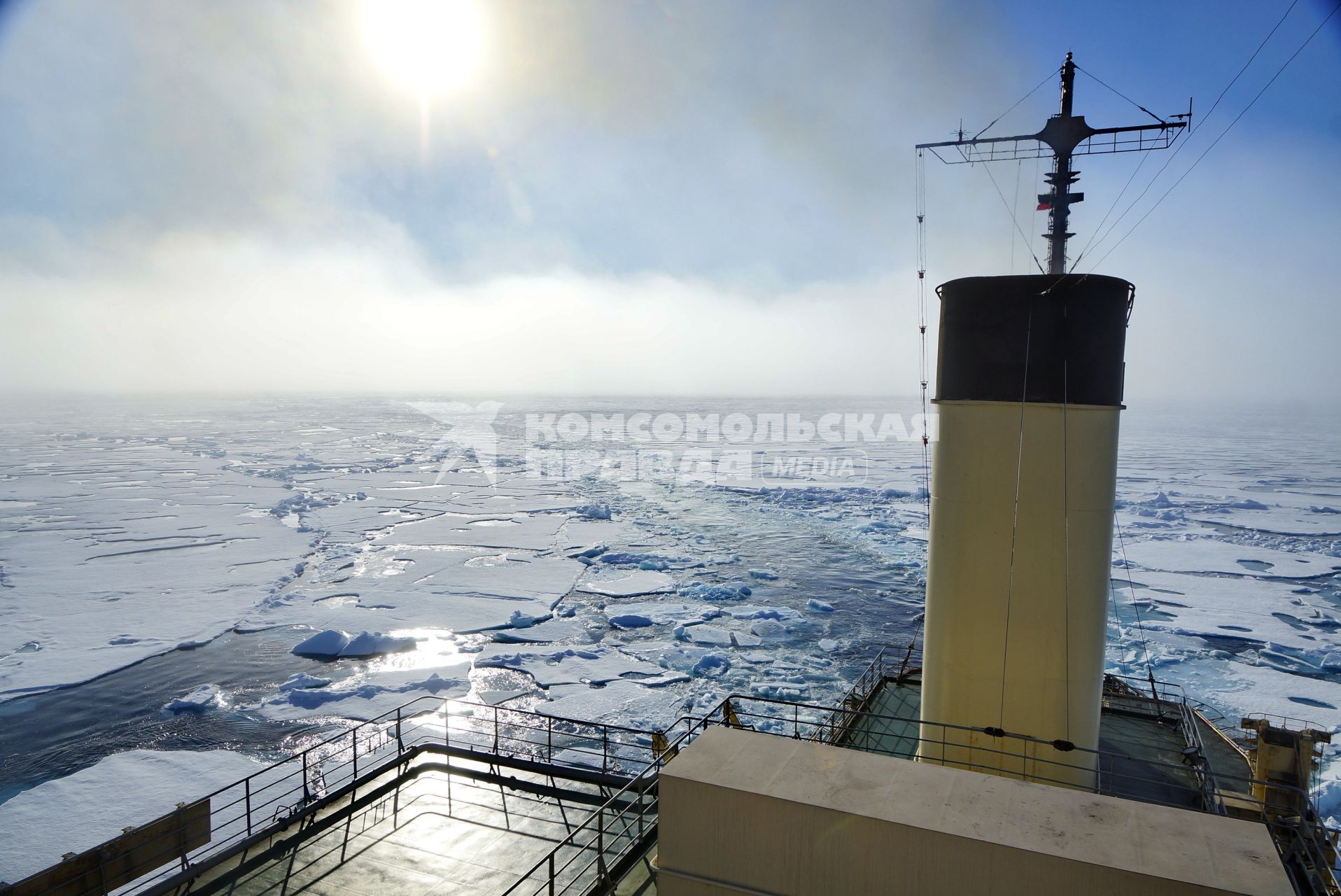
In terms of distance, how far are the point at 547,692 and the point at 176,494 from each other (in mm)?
32981

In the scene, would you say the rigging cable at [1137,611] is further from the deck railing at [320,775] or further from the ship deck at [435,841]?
the ship deck at [435,841]

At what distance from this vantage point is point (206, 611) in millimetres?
18594

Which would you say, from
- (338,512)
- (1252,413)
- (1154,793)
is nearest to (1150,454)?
(338,512)

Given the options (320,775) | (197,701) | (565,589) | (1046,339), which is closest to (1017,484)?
(1046,339)

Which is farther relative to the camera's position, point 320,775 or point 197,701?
point 197,701

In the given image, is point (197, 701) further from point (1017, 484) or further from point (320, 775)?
point (1017, 484)

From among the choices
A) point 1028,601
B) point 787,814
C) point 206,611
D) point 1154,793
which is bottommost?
point 206,611

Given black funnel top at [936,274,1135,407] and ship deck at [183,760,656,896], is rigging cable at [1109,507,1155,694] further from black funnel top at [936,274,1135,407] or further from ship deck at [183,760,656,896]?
ship deck at [183,760,656,896]

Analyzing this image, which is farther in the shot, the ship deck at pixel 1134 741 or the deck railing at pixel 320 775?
the ship deck at pixel 1134 741

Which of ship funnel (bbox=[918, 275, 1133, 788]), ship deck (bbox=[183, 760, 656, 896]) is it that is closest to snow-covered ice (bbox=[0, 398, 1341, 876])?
ship deck (bbox=[183, 760, 656, 896])

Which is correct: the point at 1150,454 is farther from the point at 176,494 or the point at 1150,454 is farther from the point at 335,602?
the point at 176,494

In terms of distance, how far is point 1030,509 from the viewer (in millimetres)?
4602

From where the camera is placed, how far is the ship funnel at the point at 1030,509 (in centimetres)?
454

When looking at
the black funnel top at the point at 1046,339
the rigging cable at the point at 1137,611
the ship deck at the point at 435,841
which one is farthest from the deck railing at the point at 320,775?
the rigging cable at the point at 1137,611
